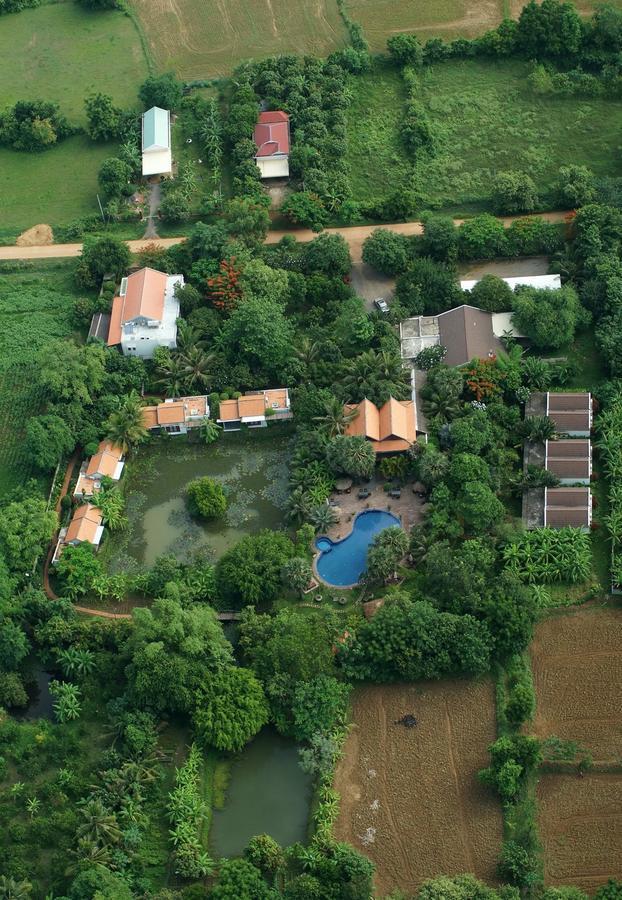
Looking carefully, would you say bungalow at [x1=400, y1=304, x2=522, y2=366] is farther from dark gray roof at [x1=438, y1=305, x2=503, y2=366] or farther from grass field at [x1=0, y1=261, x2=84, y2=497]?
grass field at [x1=0, y1=261, x2=84, y2=497]

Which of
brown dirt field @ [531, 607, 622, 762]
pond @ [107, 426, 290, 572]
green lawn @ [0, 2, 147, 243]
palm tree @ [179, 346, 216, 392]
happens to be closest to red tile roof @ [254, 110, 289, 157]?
green lawn @ [0, 2, 147, 243]

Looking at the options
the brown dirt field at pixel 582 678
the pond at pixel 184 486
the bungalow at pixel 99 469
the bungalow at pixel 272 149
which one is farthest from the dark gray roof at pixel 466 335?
the bungalow at pixel 99 469

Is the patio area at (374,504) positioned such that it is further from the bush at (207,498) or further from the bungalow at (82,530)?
the bungalow at (82,530)

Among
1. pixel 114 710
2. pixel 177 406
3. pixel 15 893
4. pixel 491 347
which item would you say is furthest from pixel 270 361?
pixel 15 893

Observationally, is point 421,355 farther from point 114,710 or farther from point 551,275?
point 114,710

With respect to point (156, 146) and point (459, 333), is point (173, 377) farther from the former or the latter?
point (156, 146)

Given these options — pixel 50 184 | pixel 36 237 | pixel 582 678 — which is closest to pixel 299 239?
pixel 36 237
